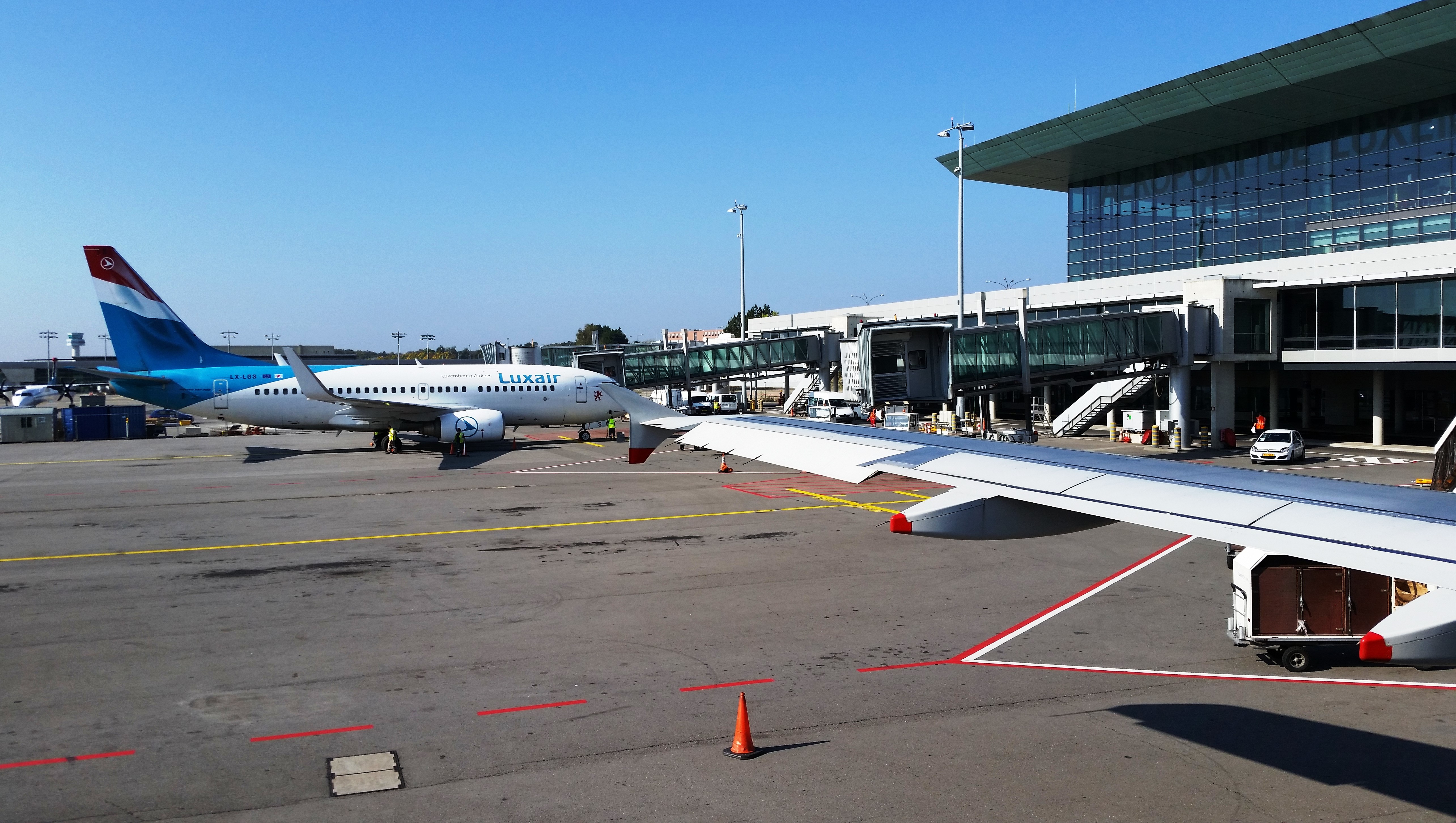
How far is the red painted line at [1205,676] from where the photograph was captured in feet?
38.5

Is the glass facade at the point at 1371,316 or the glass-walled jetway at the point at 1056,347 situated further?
the glass-walled jetway at the point at 1056,347

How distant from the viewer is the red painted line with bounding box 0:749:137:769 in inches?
370

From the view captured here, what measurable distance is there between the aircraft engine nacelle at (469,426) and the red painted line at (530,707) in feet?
104

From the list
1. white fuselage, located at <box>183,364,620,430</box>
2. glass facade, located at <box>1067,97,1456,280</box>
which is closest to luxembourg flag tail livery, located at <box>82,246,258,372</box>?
white fuselage, located at <box>183,364,620,430</box>

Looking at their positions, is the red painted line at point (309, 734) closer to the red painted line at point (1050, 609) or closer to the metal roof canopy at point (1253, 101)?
the red painted line at point (1050, 609)

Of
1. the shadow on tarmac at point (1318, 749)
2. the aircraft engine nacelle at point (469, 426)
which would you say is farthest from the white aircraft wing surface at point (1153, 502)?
the aircraft engine nacelle at point (469, 426)

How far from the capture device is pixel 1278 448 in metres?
36.9

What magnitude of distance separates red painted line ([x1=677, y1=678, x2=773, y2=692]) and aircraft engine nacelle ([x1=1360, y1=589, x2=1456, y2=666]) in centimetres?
826

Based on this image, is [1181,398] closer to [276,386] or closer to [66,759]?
[276,386]

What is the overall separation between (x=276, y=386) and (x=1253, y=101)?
60773mm

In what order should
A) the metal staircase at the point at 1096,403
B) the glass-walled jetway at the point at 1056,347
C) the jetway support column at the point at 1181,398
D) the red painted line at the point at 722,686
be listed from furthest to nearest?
the metal staircase at the point at 1096,403 → the jetway support column at the point at 1181,398 → the glass-walled jetway at the point at 1056,347 → the red painted line at the point at 722,686

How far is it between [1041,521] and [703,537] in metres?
14.9

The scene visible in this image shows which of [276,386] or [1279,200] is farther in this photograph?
[1279,200]

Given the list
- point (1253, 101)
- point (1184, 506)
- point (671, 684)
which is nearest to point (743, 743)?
point (671, 684)
